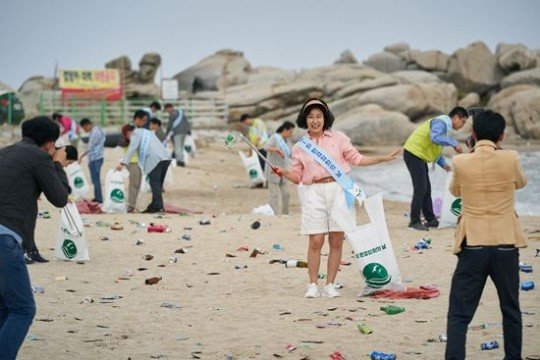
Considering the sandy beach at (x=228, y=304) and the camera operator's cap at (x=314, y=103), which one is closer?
the sandy beach at (x=228, y=304)

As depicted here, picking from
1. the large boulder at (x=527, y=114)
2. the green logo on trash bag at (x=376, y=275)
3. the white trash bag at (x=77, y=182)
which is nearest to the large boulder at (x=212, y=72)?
the large boulder at (x=527, y=114)

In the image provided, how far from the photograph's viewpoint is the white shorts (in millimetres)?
9969

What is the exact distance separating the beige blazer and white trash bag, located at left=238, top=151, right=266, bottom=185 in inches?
693

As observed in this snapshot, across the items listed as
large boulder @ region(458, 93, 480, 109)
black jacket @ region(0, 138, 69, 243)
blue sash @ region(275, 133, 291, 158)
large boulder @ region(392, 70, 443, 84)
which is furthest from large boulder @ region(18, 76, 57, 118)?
black jacket @ region(0, 138, 69, 243)

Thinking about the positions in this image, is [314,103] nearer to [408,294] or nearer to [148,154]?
[408,294]

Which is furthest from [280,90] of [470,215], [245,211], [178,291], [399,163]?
[470,215]

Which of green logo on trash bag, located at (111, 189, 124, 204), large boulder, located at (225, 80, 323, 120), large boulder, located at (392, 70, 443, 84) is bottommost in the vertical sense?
green logo on trash bag, located at (111, 189, 124, 204)

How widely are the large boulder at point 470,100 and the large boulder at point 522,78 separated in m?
2.79

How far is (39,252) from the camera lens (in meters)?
13.3

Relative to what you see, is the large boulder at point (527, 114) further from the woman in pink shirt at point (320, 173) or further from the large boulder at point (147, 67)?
the woman in pink shirt at point (320, 173)

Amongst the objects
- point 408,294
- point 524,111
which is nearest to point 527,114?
point 524,111

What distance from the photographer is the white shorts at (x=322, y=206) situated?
392 inches

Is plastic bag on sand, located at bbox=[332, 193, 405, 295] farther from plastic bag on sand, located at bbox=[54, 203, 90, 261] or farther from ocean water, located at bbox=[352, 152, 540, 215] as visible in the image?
ocean water, located at bbox=[352, 152, 540, 215]

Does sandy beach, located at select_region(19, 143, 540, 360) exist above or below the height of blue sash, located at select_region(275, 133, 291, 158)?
below
